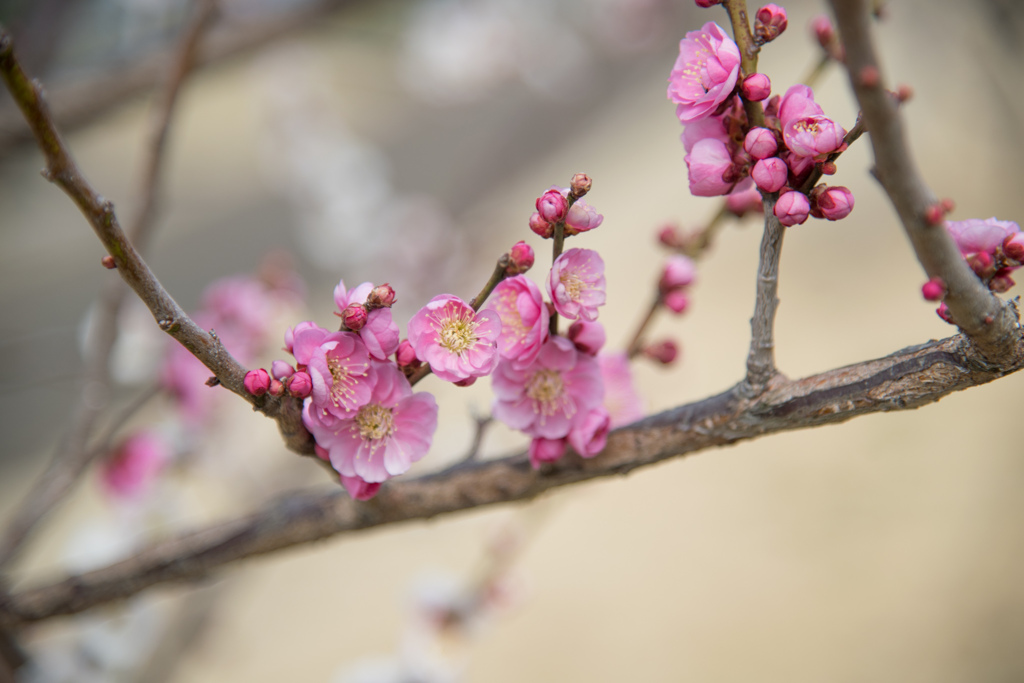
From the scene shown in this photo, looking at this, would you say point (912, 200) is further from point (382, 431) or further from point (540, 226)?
point (382, 431)

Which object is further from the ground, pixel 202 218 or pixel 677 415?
pixel 202 218

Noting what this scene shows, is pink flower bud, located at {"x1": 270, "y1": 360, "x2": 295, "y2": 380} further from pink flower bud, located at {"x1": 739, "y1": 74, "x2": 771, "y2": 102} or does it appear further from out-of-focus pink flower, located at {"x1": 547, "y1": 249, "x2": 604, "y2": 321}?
pink flower bud, located at {"x1": 739, "y1": 74, "x2": 771, "y2": 102}

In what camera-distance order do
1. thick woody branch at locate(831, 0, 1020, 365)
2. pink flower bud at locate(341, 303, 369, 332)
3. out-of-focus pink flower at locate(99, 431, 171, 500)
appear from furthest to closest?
out-of-focus pink flower at locate(99, 431, 171, 500) < pink flower bud at locate(341, 303, 369, 332) < thick woody branch at locate(831, 0, 1020, 365)

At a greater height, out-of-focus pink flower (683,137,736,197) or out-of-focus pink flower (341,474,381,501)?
out-of-focus pink flower (683,137,736,197)

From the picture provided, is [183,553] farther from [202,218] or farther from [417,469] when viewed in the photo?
[202,218]

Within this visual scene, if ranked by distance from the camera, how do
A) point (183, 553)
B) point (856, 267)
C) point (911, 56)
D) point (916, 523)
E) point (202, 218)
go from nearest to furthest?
point (183, 553) < point (916, 523) < point (856, 267) < point (911, 56) < point (202, 218)

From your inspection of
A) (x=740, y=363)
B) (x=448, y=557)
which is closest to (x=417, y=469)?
(x=448, y=557)

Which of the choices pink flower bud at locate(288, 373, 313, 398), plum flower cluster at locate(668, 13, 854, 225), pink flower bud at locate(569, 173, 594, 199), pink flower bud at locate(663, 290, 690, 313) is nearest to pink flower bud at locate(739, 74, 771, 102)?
plum flower cluster at locate(668, 13, 854, 225)

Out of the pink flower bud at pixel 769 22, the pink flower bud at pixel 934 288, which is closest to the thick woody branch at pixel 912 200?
the pink flower bud at pixel 934 288
